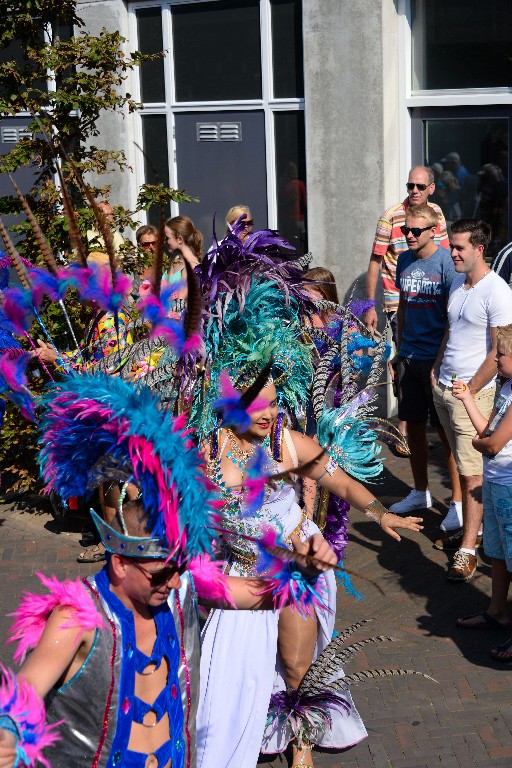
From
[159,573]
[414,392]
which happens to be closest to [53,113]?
[414,392]

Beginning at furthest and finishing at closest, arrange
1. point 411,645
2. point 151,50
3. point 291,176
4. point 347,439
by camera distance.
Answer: point 151,50
point 291,176
point 411,645
point 347,439

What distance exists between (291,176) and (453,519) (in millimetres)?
4296

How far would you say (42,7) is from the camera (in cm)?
789

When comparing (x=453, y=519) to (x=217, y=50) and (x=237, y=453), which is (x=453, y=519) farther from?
(x=217, y=50)

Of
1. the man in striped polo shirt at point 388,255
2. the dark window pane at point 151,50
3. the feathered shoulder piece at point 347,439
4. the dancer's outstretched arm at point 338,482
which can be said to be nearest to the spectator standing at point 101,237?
the man in striped polo shirt at point 388,255

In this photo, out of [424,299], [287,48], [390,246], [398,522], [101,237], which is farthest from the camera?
[287,48]

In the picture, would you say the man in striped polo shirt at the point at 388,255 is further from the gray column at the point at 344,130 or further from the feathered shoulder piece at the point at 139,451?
the feathered shoulder piece at the point at 139,451

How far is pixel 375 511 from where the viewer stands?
439 centimetres

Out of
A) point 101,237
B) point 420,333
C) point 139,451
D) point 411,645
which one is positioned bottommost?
point 411,645

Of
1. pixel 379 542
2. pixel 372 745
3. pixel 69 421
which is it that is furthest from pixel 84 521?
pixel 69 421

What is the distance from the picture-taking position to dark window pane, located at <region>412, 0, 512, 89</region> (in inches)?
351

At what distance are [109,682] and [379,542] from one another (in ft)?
13.8

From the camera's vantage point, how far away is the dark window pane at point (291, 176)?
397 inches

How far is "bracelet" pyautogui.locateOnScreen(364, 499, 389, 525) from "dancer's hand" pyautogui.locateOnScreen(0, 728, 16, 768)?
1.93 meters
